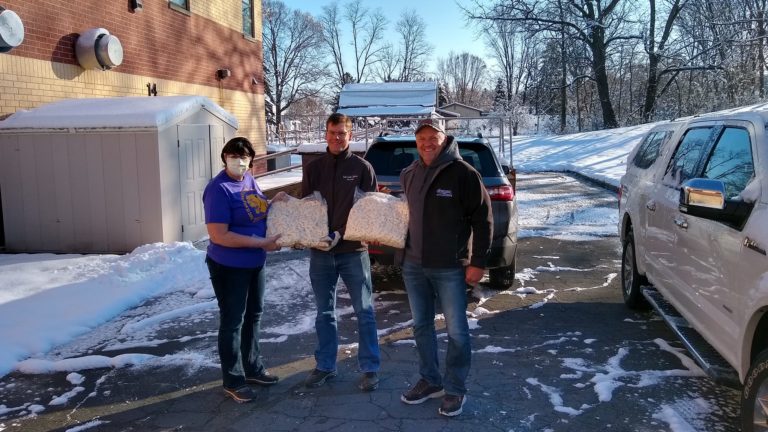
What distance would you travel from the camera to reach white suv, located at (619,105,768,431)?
3.10m

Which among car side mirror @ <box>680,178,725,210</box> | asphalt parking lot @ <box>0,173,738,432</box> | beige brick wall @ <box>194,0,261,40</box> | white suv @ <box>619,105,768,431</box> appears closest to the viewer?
white suv @ <box>619,105,768,431</box>

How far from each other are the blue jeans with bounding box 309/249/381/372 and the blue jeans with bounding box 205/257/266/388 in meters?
0.40

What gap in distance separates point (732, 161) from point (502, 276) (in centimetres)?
321

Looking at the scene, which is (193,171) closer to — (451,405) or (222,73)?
(451,405)

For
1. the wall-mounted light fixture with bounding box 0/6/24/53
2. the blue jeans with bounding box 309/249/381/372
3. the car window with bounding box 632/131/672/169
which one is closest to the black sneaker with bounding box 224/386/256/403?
the blue jeans with bounding box 309/249/381/372

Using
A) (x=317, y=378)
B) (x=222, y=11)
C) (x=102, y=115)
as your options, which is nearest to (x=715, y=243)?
(x=317, y=378)

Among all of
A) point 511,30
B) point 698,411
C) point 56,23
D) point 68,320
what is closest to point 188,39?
point 56,23

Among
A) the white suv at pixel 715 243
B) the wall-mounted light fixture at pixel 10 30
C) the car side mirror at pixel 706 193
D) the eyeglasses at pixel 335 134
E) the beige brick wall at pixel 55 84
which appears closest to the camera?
the white suv at pixel 715 243

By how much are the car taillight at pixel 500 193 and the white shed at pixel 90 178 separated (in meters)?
4.92

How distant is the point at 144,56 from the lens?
12.6 meters

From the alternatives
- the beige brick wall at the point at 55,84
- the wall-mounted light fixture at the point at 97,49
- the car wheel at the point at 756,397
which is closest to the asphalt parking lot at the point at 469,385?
the car wheel at the point at 756,397

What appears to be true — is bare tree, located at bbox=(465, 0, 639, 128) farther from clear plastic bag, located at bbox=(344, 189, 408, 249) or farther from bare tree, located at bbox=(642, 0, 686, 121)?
clear plastic bag, located at bbox=(344, 189, 408, 249)

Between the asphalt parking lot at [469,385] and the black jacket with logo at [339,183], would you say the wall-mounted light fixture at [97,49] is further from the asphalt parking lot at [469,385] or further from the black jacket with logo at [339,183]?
the black jacket with logo at [339,183]

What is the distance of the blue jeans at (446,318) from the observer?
3.71 metres
